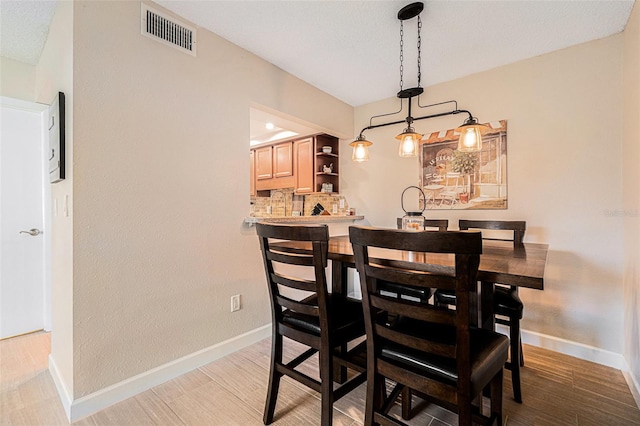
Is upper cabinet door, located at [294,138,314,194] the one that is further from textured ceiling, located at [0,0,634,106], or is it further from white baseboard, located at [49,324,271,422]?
white baseboard, located at [49,324,271,422]

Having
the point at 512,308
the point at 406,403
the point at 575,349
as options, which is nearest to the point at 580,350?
the point at 575,349

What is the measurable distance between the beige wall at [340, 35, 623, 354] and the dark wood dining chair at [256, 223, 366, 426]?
1.80 meters

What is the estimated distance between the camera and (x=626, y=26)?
198cm

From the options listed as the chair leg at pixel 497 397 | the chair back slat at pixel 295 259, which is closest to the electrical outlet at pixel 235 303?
the chair back slat at pixel 295 259

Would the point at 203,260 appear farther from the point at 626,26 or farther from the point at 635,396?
the point at 626,26

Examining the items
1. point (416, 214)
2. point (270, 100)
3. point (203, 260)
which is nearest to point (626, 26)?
point (416, 214)

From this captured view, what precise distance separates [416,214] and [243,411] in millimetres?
1532

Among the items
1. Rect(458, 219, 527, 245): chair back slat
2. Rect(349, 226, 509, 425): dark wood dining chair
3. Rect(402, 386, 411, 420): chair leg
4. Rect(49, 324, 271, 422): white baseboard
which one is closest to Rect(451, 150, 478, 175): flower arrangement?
Rect(458, 219, 527, 245): chair back slat

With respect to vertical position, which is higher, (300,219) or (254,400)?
(300,219)

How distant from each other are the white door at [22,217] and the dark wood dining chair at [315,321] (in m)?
2.42

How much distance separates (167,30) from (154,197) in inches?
42.4

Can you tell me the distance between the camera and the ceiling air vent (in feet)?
5.85

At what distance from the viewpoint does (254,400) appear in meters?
1.68

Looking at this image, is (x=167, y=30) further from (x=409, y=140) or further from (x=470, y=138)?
(x=470, y=138)
